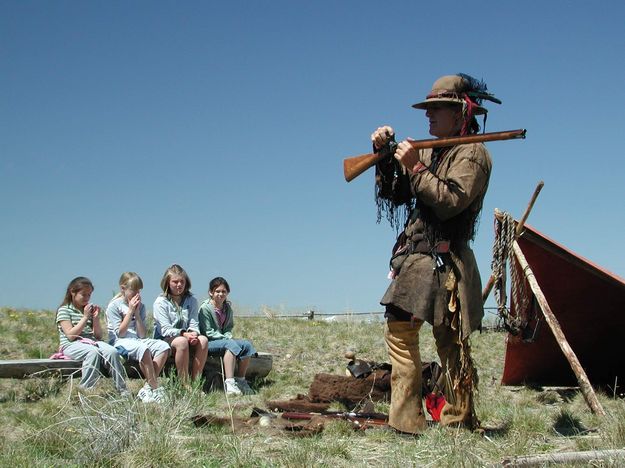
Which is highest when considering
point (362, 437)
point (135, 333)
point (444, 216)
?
point (444, 216)

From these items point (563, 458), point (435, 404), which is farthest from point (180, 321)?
point (563, 458)

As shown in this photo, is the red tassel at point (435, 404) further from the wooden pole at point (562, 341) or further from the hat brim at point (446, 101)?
the hat brim at point (446, 101)

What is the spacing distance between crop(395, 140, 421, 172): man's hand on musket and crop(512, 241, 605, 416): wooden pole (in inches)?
102

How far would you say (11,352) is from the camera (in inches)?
333

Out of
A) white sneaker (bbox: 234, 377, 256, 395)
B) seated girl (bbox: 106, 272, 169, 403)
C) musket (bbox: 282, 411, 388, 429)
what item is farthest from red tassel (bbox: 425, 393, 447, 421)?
white sneaker (bbox: 234, 377, 256, 395)

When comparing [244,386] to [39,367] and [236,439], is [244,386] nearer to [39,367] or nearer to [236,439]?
[39,367]

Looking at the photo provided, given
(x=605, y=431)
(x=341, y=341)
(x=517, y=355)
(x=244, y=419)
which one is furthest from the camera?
(x=341, y=341)

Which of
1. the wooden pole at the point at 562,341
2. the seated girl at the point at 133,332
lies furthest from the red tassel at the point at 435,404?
the seated girl at the point at 133,332

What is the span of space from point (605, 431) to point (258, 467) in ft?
6.31

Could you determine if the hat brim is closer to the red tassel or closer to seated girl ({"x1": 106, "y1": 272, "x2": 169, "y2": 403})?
the red tassel

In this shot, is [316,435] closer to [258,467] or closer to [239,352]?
[258,467]

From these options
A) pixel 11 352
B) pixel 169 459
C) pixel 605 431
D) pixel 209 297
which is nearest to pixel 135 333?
pixel 209 297

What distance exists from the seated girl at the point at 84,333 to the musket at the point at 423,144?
3257 millimetres

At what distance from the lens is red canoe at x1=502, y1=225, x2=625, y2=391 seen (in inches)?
287
